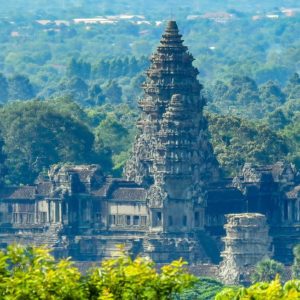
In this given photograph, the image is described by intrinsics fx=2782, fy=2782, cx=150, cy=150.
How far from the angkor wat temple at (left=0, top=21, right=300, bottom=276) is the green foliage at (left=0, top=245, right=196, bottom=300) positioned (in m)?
58.2

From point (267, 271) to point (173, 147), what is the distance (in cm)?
1222

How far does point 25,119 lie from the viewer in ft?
367

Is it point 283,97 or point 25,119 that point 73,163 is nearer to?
point 25,119

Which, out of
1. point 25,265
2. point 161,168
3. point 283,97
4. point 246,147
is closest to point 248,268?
point 161,168

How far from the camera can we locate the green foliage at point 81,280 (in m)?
35.9

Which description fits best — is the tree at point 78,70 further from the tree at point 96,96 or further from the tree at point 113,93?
the tree at point 96,96

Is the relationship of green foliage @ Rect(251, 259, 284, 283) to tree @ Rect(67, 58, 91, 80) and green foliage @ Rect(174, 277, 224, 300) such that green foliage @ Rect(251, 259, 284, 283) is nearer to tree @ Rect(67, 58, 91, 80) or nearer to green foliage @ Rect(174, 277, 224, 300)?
green foliage @ Rect(174, 277, 224, 300)

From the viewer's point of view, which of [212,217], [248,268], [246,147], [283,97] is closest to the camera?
[248,268]

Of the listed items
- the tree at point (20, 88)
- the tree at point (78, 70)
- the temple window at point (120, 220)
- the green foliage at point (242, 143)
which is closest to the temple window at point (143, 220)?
the temple window at point (120, 220)

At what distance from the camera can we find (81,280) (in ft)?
119

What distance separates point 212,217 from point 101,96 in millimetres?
70350

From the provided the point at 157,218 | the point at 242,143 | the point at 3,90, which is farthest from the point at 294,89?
the point at 157,218

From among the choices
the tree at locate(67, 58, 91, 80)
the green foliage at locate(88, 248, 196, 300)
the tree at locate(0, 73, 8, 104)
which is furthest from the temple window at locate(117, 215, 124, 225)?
the tree at locate(67, 58, 91, 80)

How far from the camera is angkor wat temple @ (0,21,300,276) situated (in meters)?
96.6
